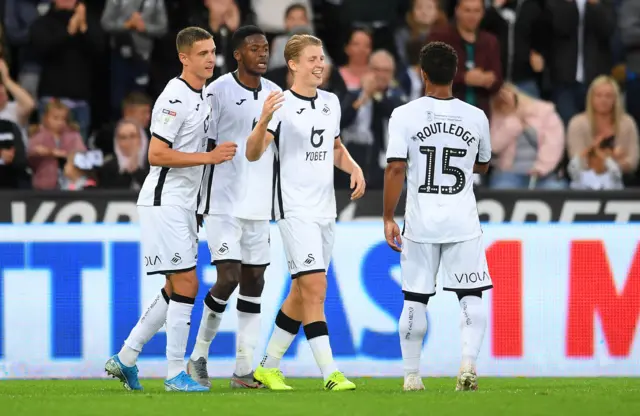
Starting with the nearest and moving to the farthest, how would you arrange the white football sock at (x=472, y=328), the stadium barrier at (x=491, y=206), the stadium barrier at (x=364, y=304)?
the white football sock at (x=472, y=328), the stadium barrier at (x=364, y=304), the stadium barrier at (x=491, y=206)

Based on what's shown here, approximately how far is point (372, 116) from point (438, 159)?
463cm

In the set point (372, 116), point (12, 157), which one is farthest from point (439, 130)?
point (12, 157)

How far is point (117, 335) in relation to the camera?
1087 cm

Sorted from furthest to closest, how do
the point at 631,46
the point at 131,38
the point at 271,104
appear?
the point at 631,46, the point at 131,38, the point at 271,104

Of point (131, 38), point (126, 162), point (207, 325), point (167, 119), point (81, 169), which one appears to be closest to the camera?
point (167, 119)

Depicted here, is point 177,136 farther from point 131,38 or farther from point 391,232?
point 131,38

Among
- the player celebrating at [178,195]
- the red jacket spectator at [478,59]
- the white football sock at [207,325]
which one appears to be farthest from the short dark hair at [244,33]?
the red jacket spectator at [478,59]

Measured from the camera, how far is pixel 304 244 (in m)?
8.68

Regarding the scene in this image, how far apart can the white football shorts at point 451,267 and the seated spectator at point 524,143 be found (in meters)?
4.59

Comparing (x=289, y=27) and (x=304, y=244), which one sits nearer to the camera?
(x=304, y=244)

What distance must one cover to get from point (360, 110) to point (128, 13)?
2.64 m

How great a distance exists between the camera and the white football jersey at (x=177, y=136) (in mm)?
8602

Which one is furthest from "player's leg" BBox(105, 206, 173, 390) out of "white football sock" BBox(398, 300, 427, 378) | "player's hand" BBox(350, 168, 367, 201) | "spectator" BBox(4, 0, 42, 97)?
"spectator" BBox(4, 0, 42, 97)

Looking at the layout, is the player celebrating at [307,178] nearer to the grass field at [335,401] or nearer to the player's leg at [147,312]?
the grass field at [335,401]
